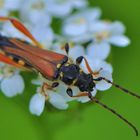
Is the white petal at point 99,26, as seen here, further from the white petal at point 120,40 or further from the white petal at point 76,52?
the white petal at point 76,52

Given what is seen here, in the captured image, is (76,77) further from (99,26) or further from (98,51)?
(99,26)

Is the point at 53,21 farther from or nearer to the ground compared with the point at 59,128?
farther from the ground

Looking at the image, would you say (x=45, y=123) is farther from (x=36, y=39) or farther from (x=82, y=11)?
(x=82, y=11)

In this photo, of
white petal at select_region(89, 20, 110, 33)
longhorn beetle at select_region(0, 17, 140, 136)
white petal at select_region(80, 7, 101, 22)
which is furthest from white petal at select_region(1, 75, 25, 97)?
white petal at select_region(80, 7, 101, 22)

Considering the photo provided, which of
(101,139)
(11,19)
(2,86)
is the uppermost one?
(11,19)

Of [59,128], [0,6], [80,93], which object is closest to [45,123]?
[59,128]

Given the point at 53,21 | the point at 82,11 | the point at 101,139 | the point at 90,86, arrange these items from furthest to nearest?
the point at 82,11 < the point at 53,21 < the point at 101,139 < the point at 90,86

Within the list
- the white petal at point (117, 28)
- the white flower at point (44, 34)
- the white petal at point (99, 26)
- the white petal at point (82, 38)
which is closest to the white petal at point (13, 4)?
the white flower at point (44, 34)
